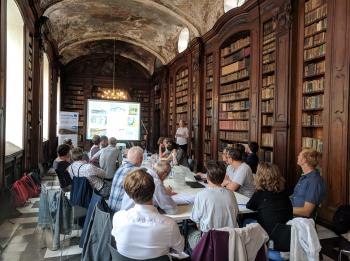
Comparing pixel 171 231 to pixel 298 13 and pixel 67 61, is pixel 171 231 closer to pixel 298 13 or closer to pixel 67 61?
pixel 298 13

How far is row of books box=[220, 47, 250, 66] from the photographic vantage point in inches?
221

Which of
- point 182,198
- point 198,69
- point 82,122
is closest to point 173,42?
point 198,69

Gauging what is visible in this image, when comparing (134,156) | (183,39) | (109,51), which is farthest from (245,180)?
(109,51)

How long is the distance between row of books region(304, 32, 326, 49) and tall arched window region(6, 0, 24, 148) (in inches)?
193

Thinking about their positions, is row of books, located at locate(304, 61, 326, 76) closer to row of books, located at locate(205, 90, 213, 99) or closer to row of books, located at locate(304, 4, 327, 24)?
row of books, located at locate(304, 4, 327, 24)

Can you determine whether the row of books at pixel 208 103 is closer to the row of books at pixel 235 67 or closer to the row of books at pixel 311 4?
the row of books at pixel 235 67

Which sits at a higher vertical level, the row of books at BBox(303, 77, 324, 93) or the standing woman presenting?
the row of books at BBox(303, 77, 324, 93)

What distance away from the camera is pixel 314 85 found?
3959 mm

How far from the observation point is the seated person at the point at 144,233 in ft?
4.68

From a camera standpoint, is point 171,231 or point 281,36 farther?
point 281,36

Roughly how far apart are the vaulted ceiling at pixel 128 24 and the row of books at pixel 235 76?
1524mm

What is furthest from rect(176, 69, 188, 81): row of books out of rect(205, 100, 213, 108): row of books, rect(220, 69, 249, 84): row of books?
rect(220, 69, 249, 84): row of books

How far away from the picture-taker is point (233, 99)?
6.04 metres

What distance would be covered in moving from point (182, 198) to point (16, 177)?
147 inches
